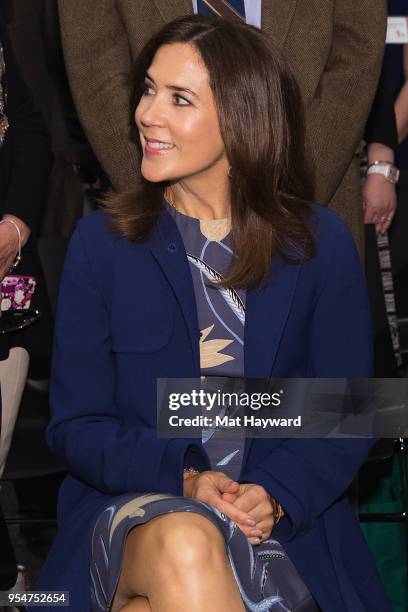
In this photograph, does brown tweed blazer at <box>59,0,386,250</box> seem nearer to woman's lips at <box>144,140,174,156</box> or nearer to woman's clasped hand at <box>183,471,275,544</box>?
woman's lips at <box>144,140,174,156</box>

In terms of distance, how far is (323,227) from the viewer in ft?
10.0

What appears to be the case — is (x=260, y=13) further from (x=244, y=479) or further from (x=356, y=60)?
(x=244, y=479)

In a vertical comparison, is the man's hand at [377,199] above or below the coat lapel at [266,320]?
above

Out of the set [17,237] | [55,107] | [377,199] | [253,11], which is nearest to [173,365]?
[17,237]

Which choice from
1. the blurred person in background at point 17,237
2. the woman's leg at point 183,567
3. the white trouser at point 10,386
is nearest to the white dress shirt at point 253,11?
the blurred person in background at point 17,237

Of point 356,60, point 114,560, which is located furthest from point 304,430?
point 356,60

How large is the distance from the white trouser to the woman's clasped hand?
0.85 metres

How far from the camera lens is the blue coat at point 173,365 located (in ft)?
9.06

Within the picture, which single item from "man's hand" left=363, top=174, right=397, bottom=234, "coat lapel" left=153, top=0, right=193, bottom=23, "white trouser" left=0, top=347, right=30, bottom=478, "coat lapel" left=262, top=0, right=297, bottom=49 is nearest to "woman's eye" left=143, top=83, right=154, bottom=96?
"coat lapel" left=153, top=0, right=193, bottom=23

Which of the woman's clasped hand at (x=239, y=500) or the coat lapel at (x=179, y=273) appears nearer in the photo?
the woman's clasped hand at (x=239, y=500)

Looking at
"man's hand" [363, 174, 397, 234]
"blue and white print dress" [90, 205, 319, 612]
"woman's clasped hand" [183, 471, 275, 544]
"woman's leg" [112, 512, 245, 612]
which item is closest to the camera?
"woman's leg" [112, 512, 245, 612]

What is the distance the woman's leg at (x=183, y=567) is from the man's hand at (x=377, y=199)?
5.80 feet

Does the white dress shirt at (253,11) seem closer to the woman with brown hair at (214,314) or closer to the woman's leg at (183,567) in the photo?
the woman with brown hair at (214,314)

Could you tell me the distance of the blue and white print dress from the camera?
8.27 ft
